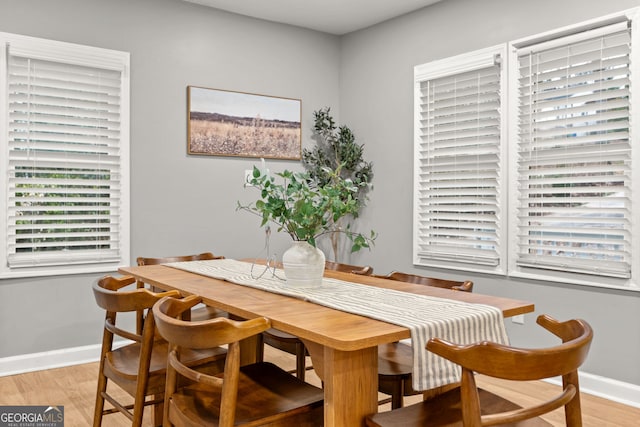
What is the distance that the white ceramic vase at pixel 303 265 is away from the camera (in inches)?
86.0

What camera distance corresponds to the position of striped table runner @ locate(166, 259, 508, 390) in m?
1.53

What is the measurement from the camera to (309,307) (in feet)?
6.00

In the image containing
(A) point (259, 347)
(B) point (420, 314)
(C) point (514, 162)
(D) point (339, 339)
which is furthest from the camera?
(C) point (514, 162)

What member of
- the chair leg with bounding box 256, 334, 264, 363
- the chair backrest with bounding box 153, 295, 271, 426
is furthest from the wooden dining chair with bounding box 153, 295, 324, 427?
the chair leg with bounding box 256, 334, 264, 363

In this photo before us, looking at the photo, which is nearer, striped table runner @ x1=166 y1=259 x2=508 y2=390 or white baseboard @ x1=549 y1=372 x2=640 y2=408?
striped table runner @ x1=166 y1=259 x2=508 y2=390

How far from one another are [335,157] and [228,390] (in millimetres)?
3616

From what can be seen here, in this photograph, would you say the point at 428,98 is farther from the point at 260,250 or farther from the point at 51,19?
the point at 51,19

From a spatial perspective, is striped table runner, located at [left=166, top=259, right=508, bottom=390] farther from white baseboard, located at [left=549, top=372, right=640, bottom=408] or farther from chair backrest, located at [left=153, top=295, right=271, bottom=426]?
white baseboard, located at [left=549, top=372, right=640, bottom=408]

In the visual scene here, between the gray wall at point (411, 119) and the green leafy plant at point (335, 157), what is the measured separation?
0.10 meters

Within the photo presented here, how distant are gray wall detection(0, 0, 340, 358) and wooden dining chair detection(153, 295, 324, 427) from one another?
7.45 ft

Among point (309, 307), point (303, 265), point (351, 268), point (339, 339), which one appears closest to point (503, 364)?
point (339, 339)

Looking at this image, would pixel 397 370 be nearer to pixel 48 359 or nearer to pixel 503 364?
pixel 503 364

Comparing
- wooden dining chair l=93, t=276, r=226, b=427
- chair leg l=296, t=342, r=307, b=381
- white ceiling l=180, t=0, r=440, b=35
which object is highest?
white ceiling l=180, t=0, r=440, b=35

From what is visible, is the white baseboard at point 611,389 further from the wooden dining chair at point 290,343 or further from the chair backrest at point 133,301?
the chair backrest at point 133,301
